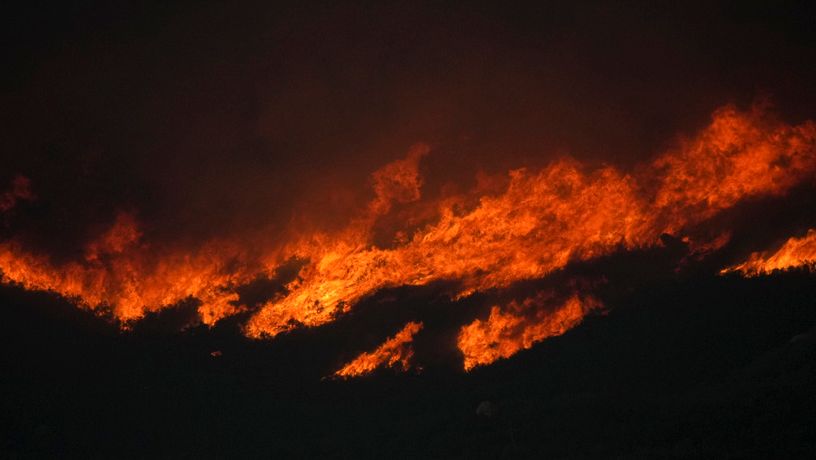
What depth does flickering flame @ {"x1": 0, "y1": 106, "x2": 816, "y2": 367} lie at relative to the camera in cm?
1848

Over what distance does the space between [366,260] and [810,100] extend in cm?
1498

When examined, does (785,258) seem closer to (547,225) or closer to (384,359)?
(547,225)

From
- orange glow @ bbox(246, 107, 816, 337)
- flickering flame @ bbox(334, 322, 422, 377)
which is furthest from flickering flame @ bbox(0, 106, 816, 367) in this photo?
flickering flame @ bbox(334, 322, 422, 377)

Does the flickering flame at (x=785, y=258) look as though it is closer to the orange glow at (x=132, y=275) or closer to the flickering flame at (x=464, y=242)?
the flickering flame at (x=464, y=242)

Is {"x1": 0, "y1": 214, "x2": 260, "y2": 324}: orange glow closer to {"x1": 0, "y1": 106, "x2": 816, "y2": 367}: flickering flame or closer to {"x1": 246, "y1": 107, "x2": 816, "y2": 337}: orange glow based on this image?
{"x1": 0, "y1": 106, "x2": 816, "y2": 367}: flickering flame

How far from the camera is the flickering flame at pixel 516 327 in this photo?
18.2 m

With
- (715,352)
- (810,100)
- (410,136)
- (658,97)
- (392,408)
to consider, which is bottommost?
(715,352)

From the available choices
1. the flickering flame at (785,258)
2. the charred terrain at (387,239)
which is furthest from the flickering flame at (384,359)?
the flickering flame at (785,258)

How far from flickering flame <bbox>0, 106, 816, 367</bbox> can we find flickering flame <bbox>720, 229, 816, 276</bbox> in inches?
38.3

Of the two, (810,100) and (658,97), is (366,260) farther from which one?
(810,100)

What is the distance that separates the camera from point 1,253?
1825 cm

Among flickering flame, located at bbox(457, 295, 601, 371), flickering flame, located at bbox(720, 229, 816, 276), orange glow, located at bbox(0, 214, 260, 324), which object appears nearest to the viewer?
flickering flame, located at bbox(720, 229, 816, 276)

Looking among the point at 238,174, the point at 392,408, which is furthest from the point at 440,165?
the point at 392,408

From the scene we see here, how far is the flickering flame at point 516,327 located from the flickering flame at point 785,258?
448 cm
